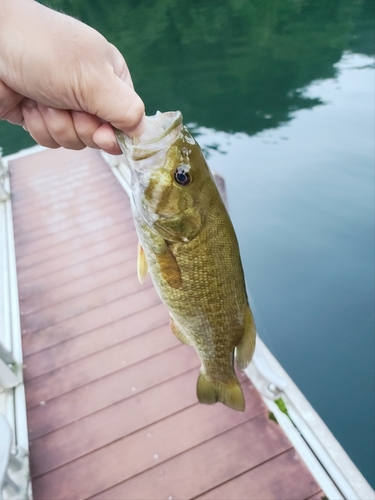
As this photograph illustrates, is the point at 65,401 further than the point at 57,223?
No

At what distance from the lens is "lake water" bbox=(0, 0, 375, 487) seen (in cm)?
441

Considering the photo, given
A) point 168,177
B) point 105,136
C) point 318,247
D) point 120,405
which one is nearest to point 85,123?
point 105,136

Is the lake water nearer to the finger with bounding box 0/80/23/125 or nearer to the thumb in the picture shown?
the thumb

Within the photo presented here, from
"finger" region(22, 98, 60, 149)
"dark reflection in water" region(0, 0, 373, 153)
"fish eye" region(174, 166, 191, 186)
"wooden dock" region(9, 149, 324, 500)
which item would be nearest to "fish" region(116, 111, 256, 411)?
"fish eye" region(174, 166, 191, 186)

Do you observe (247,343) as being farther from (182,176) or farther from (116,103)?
(116,103)

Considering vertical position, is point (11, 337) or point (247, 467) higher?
point (11, 337)

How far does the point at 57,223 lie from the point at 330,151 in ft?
17.5

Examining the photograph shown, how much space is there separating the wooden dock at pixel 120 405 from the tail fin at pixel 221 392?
2.92 ft

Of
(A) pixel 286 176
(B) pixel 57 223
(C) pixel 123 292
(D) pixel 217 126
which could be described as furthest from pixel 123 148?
(D) pixel 217 126

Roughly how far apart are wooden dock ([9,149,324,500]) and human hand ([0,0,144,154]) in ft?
6.79

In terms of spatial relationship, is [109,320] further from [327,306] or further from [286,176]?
[286,176]

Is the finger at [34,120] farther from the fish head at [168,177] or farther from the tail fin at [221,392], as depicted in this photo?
the tail fin at [221,392]

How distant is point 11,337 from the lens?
344 centimetres

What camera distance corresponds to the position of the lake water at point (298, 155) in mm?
4414
